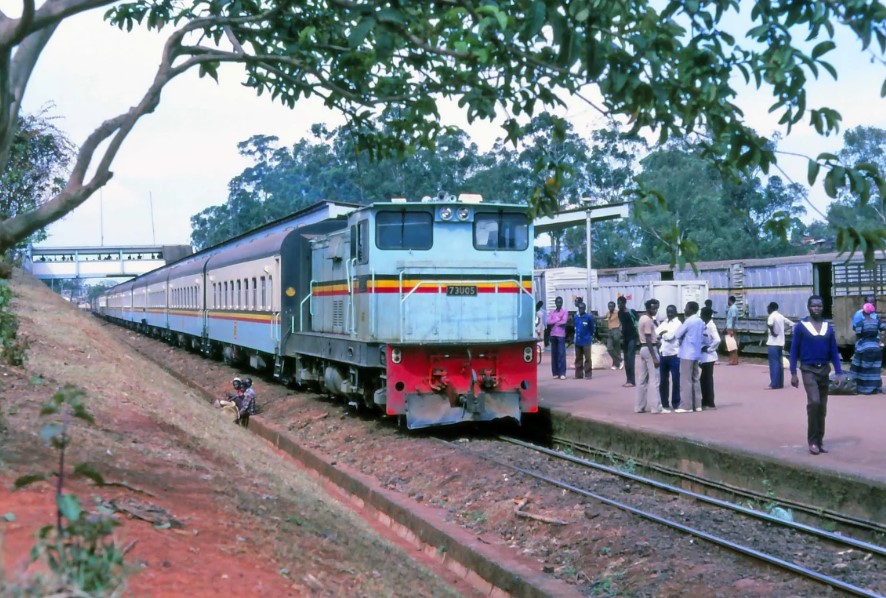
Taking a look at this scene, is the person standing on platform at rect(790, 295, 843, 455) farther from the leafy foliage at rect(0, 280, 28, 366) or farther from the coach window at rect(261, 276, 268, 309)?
the coach window at rect(261, 276, 268, 309)

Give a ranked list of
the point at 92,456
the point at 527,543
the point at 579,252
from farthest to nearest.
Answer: the point at 579,252 < the point at 527,543 < the point at 92,456

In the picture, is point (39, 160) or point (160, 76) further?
point (39, 160)

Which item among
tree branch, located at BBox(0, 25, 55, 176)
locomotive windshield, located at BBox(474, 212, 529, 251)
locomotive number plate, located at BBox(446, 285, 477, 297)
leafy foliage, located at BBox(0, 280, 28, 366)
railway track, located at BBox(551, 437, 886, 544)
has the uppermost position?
tree branch, located at BBox(0, 25, 55, 176)

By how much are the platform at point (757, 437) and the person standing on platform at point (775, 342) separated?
35 centimetres

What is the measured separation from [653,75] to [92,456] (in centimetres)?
524

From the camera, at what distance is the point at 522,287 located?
Answer: 13648 millimetres

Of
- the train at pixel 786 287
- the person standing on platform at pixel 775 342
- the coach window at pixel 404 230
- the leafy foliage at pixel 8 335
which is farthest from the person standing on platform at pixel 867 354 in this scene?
the leafy foliage at pixel 8 335

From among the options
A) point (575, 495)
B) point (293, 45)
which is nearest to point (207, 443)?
point (575, 495)

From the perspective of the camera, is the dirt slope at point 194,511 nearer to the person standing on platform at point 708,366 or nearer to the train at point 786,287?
the person standing on platform at point 708,366

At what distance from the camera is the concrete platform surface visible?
10086mm

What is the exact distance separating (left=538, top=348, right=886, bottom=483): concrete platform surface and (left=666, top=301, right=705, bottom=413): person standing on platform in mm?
359

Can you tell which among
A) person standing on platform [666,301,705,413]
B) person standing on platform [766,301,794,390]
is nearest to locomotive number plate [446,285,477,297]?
person standing on platform [666,301,705,413]

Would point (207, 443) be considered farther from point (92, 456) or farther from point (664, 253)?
point (664, 253)

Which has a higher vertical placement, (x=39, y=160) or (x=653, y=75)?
(x=39, y=160)
